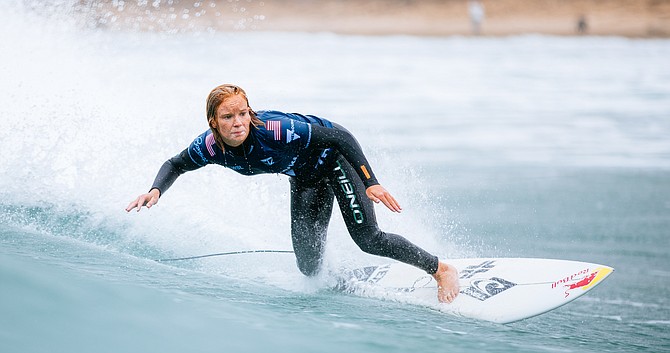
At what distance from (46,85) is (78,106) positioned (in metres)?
0.63

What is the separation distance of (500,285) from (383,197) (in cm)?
120

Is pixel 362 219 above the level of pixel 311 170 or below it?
below

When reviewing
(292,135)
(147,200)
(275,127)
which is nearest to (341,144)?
(292,135)

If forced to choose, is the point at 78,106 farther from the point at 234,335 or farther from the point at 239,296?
the point at 234,335

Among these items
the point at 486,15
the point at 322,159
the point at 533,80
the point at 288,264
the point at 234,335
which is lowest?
the point at 234,335

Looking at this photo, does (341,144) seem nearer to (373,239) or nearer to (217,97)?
(373,239)

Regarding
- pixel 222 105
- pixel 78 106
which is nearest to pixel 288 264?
pixel 222 105

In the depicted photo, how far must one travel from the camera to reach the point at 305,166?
16.9 ft

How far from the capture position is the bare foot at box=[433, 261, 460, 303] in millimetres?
5355

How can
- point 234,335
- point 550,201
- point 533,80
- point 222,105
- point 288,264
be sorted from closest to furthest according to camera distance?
1. point 234,335
2. point 222,105
3. point 288,264
4. point 550,201
5. point 533,80

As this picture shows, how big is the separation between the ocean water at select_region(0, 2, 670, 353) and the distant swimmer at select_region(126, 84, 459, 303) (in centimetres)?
34

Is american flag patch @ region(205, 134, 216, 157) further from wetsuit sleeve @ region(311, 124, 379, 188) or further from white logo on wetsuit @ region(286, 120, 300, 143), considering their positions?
wetsuit sleeve @ region(311, 124, 379, 188)

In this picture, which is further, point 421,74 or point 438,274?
point 421,74

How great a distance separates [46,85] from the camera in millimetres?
8773
